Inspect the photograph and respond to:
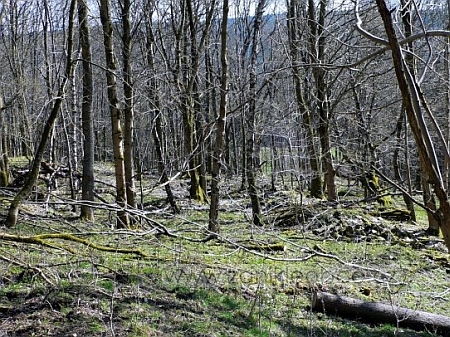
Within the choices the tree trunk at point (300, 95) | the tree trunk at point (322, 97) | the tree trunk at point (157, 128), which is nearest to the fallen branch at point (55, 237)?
the tree trunk at point (157, 128)

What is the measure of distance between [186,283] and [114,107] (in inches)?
164

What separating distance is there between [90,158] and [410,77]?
24.7 feet

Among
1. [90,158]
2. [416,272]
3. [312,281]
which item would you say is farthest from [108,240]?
[416,272]

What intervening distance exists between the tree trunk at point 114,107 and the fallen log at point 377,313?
418cm

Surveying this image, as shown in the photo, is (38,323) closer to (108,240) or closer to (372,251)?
(108,240)

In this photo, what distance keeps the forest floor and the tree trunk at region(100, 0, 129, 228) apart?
87cm

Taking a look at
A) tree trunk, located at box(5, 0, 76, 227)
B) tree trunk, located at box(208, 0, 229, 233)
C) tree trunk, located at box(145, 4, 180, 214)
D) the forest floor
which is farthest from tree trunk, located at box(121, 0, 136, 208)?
tree trunk, located at box(5, 0, 76, 227)

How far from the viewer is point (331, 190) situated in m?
13.1

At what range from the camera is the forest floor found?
13.6 feet

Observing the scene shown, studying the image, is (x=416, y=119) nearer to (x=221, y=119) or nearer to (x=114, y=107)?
(x=221, y=119)

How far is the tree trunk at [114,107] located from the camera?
28.1 ft

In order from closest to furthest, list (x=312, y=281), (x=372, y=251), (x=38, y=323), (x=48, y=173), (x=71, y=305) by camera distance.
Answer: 1. (x=38, y=323)
2. (x=71, y=305)
3. (x=312, y=281)
4. (x=372, y=251)
5. (x=48, y=173)

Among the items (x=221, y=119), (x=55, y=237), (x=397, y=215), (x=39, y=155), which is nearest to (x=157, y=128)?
(x=221, y=119)

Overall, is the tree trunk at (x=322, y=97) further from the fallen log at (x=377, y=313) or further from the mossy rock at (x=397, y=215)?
the fallen log at (x=377, y=313)
